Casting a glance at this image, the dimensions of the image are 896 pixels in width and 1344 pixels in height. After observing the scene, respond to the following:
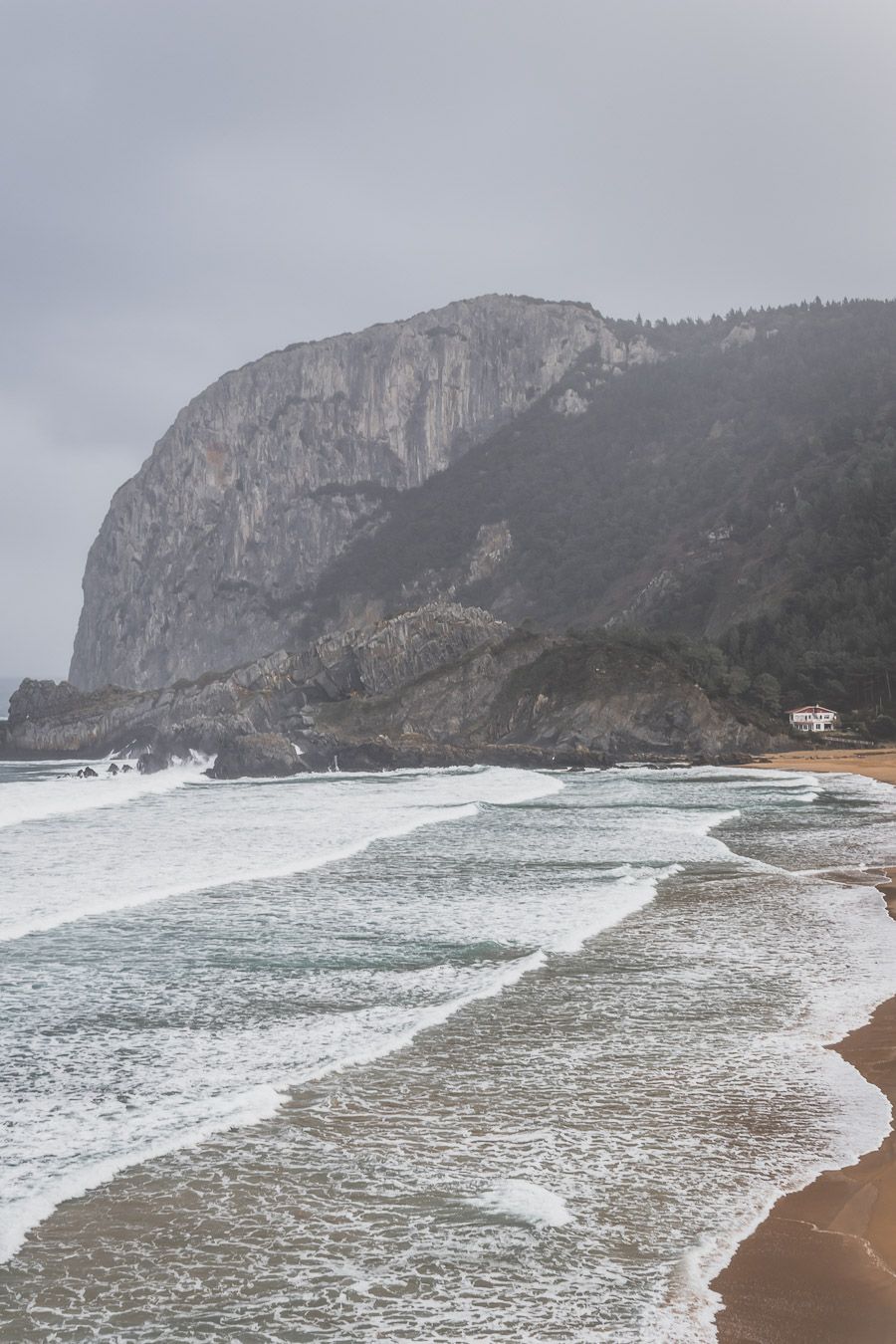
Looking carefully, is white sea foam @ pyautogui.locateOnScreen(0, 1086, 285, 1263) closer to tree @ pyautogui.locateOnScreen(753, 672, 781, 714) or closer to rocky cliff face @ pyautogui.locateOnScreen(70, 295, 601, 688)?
tree @ pyautogui.locateOnScreen(753, 672, 781, 714)

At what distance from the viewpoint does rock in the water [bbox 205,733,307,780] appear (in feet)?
229

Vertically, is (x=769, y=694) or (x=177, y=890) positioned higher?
(x=769, y=694)

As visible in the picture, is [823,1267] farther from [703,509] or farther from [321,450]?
[321,450]

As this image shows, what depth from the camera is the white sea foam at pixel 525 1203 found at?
7172 mm

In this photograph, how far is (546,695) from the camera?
76.1m

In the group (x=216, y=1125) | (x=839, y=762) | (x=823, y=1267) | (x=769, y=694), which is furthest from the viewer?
(x=769, y=694)

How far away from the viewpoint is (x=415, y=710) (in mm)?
81375

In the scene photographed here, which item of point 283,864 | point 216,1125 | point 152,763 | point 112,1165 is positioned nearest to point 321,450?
point 152,763

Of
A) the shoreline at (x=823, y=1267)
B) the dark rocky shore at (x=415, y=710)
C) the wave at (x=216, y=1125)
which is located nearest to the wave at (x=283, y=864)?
the wave at (x=216, y=1125)

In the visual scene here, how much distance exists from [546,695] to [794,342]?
4473 inches

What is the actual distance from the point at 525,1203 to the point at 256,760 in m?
64.7

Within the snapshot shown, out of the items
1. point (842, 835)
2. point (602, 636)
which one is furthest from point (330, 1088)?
point (602, 636)

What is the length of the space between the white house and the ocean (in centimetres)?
5408

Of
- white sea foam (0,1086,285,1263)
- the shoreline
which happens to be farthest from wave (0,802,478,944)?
the shoreline
